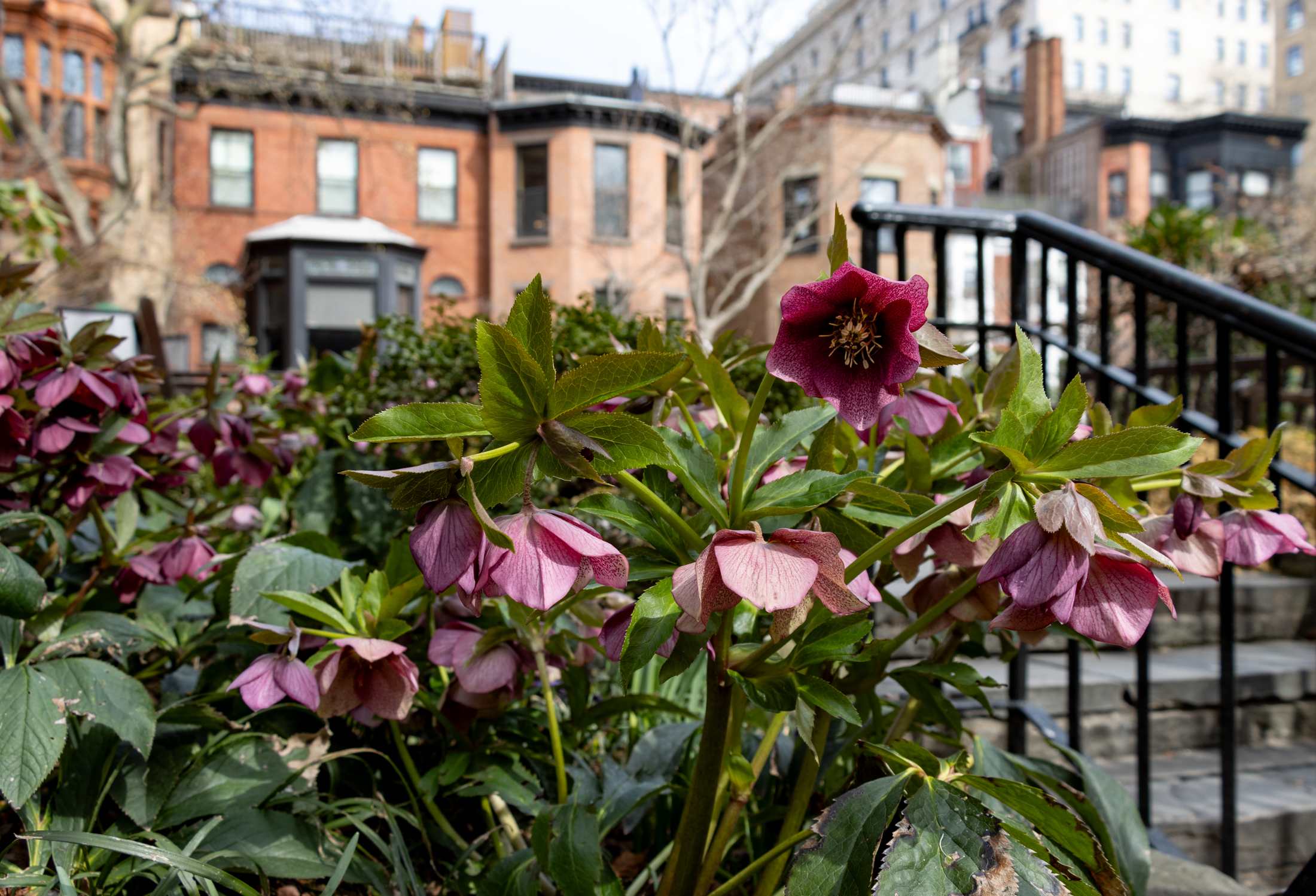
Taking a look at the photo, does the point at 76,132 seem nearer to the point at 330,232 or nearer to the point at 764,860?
the point at 330,232

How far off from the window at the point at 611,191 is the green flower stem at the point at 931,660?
16.9m

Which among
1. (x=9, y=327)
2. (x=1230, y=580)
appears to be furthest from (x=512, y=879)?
(x=1230, y=580)

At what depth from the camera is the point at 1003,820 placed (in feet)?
2.39

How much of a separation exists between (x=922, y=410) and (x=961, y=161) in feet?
95.6

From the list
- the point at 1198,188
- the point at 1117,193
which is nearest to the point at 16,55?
the point at 1117,193

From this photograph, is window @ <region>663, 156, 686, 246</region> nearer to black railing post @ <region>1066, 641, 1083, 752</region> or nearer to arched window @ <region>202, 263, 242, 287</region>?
arched window @ <region>202, 263, 242, 287</region>

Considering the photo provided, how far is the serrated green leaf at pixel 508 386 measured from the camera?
0.56m

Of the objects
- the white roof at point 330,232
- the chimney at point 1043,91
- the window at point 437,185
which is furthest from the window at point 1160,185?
the white roof at point 330,232

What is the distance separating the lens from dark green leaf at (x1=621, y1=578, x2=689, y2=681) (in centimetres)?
64

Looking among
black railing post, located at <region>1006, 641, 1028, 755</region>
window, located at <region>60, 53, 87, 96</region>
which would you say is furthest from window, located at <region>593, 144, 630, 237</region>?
black railing post, located at <region>1006, 641, 1028, 755</region>

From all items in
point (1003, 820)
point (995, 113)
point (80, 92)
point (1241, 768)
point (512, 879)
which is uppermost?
point (995, 113)

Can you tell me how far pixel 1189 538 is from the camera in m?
0.86

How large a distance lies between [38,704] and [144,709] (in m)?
0.10

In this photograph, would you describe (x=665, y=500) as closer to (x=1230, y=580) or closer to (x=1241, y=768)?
(x=1230, y=580)
